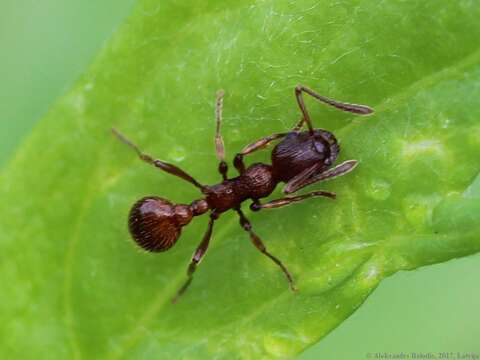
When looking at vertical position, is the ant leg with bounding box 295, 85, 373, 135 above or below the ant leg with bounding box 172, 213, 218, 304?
above

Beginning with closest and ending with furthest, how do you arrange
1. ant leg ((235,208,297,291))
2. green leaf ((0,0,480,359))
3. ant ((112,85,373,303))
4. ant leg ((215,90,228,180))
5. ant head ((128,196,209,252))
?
green leaf ((0,0,480,359)), ant leg ((235,208,297,291)), ant leg ((215,90,228,180)), ant ((112,85,373,303)), ant head ((128,196,209,252))

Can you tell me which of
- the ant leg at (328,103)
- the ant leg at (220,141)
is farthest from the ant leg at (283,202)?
the ant leg at (328,103)

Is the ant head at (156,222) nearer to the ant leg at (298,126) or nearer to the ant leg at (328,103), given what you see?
the ant leg at (298,126)

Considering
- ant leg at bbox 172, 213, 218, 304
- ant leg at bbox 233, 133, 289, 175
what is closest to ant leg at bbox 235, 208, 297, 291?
ant leg at bbox 172, 213, 218, 304

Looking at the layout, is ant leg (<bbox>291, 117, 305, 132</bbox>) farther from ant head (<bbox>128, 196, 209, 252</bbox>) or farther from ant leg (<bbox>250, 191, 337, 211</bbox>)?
ant head (<bbox>128, 196, 209, 252</bbox>)

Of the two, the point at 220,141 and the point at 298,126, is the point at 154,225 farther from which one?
the point at 298,126

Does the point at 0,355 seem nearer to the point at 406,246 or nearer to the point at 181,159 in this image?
the point at 181,159

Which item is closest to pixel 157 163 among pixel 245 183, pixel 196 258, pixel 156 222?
pixel 156 222
